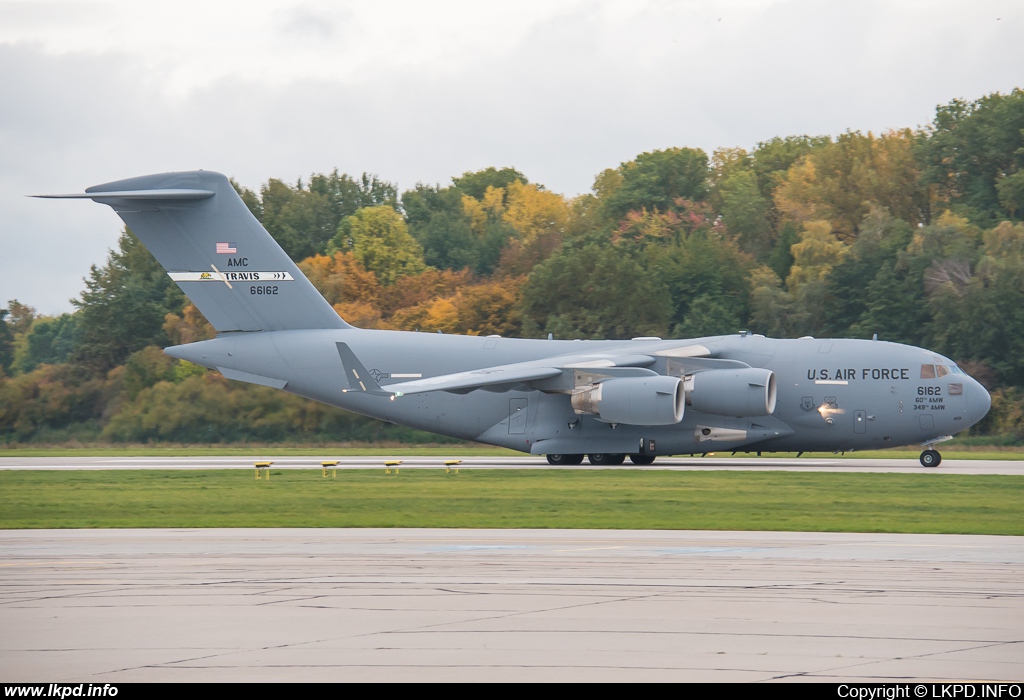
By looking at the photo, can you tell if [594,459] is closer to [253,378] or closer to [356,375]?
[356,375]

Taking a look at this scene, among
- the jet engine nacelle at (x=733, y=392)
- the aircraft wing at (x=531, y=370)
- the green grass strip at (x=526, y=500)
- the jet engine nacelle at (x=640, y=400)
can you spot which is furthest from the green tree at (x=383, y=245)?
the green grass strip at (x=526, y=500)

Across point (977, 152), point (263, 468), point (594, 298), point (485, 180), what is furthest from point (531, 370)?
point (485, 180)

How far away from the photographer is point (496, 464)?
113 ft

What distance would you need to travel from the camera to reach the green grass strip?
62.0 feet

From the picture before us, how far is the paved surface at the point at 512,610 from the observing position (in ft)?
26.9

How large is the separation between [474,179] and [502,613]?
282 feet

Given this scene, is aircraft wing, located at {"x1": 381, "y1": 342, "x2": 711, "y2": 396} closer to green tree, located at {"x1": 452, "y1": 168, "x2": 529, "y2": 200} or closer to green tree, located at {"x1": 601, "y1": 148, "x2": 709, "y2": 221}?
green tree, located at {"x1": 601, "y1": 148, "x2": 709, "y2": 221}

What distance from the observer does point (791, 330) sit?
52.0 metres

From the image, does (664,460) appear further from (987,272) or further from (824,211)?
(824,211)

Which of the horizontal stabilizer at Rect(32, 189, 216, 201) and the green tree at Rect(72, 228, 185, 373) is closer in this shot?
the horizontal stabilizer at Rect(32, 189, 216, 201)

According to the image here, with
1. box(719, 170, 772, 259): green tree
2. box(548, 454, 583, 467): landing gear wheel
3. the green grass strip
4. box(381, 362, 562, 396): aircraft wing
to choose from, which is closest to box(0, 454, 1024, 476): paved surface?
box(548, 454, 583, 467): landing gear wheel

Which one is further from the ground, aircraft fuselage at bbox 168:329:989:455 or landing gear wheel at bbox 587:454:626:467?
aircraft fuselage at bbox 168:329:989:455

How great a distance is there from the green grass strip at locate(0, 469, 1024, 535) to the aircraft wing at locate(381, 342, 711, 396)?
8.77ft

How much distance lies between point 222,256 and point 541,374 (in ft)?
33.4
